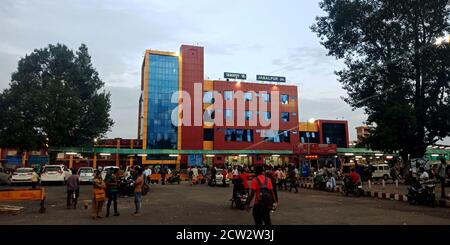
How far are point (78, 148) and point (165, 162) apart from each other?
886 inches

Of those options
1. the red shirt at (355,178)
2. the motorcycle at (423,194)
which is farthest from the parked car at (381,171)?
the motorcycle at (423,194)

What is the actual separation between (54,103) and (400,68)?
3238cm

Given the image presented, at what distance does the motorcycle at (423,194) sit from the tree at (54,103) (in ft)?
105

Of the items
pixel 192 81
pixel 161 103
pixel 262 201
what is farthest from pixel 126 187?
pixel 192 81

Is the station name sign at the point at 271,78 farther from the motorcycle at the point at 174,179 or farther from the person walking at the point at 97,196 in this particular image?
the person walking at the point at 97,196

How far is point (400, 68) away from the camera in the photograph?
26.9 m

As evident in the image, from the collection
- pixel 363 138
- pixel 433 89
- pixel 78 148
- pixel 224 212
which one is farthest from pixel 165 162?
pixel 224 212

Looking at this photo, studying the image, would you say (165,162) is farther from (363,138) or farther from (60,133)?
(363,138)

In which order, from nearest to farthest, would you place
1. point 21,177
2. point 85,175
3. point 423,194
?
1. point 423,194
2. point 21,177
3. point 85,175

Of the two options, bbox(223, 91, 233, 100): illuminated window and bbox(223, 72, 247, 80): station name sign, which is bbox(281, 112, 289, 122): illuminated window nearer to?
bbox(223, 72, 247, 80): station name sign

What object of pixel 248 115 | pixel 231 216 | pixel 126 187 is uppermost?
pixel 248 115

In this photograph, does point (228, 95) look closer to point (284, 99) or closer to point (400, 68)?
point (284, 99)

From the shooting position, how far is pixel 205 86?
63.5 meters

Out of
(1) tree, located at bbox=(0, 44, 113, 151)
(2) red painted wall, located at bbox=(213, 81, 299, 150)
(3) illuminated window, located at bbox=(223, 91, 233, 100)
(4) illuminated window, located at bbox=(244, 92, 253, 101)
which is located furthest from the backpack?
(4) illuminated window, located at bbox=(244, 92, 253, 101)
